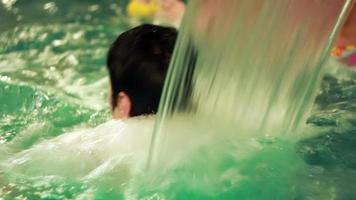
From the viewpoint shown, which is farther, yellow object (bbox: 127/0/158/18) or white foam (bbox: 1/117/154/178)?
yellow object (bbox: 127/0/158/18)

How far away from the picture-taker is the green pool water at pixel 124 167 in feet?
5.67

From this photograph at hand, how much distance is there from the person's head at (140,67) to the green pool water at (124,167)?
0.74 ft

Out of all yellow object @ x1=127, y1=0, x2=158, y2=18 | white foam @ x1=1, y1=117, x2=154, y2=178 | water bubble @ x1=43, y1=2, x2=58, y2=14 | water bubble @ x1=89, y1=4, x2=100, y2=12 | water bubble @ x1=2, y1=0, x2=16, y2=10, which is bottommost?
white foam @ x1=1, y1=117, x2=154, y2=178

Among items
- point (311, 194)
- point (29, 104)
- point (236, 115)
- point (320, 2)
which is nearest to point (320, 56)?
point (320, 2)

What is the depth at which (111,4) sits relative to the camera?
406cm

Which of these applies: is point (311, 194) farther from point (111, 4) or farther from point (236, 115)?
point (111, 4)

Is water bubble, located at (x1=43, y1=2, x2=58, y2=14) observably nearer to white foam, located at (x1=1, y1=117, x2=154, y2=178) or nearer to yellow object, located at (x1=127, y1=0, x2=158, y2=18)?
yellow object, located at (x1=127, y1=0, x2=158, y2=18)

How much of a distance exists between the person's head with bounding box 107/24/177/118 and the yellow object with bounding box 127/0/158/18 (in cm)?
169

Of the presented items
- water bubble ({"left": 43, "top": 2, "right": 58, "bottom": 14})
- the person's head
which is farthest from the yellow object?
the person's head

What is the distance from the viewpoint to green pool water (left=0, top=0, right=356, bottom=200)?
1729mm

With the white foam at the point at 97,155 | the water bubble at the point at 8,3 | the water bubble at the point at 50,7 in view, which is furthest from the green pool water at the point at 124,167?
the water bubble at the point at 8,3

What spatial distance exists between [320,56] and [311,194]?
1.52 ft

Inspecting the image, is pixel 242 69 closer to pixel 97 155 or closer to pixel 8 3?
pixel 97 155

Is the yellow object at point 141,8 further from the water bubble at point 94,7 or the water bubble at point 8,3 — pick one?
the water bubble at point 8,3
